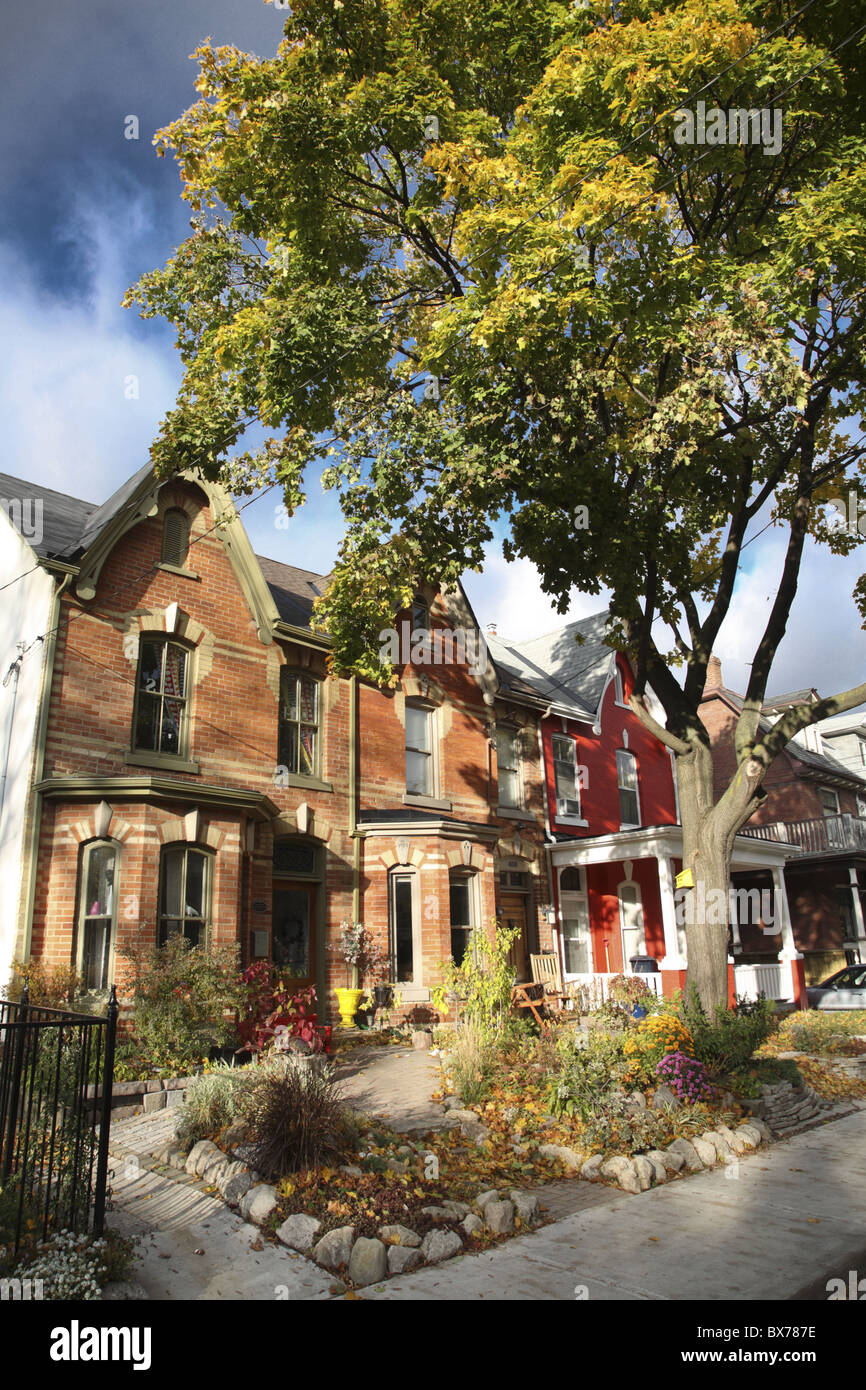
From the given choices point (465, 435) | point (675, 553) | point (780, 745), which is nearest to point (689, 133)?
point (465, 435)

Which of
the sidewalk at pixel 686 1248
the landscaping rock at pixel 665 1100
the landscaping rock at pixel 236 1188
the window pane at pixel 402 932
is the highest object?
the window pane at pixel 402 932

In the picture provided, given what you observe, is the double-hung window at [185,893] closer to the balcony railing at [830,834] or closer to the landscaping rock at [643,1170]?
the landscaping rock at [643,1170]

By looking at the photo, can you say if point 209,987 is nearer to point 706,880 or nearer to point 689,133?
point 706,880

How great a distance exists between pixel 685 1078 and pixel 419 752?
994cm

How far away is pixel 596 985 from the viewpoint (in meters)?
19.0

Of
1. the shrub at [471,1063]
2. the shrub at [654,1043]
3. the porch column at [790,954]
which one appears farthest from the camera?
the porch column at [790,954]

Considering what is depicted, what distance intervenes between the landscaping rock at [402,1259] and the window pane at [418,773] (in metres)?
12.5

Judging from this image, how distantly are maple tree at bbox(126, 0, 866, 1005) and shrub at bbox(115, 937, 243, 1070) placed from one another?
5.09 m

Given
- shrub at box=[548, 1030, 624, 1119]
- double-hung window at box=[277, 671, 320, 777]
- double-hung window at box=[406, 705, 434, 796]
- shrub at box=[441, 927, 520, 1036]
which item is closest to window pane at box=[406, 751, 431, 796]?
double-hung window at box=[406, 705, 434, 796]

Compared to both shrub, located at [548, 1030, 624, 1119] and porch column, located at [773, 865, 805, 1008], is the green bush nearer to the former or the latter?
shrub, located at [548, 1030, 624, 1119]

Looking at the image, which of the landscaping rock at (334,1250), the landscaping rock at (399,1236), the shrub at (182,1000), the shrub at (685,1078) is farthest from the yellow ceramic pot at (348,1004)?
the landscaping rock at (334,1250)

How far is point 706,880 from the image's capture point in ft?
38.8

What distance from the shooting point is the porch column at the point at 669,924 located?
17305 millimetres

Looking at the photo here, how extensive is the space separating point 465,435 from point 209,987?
7612mm
